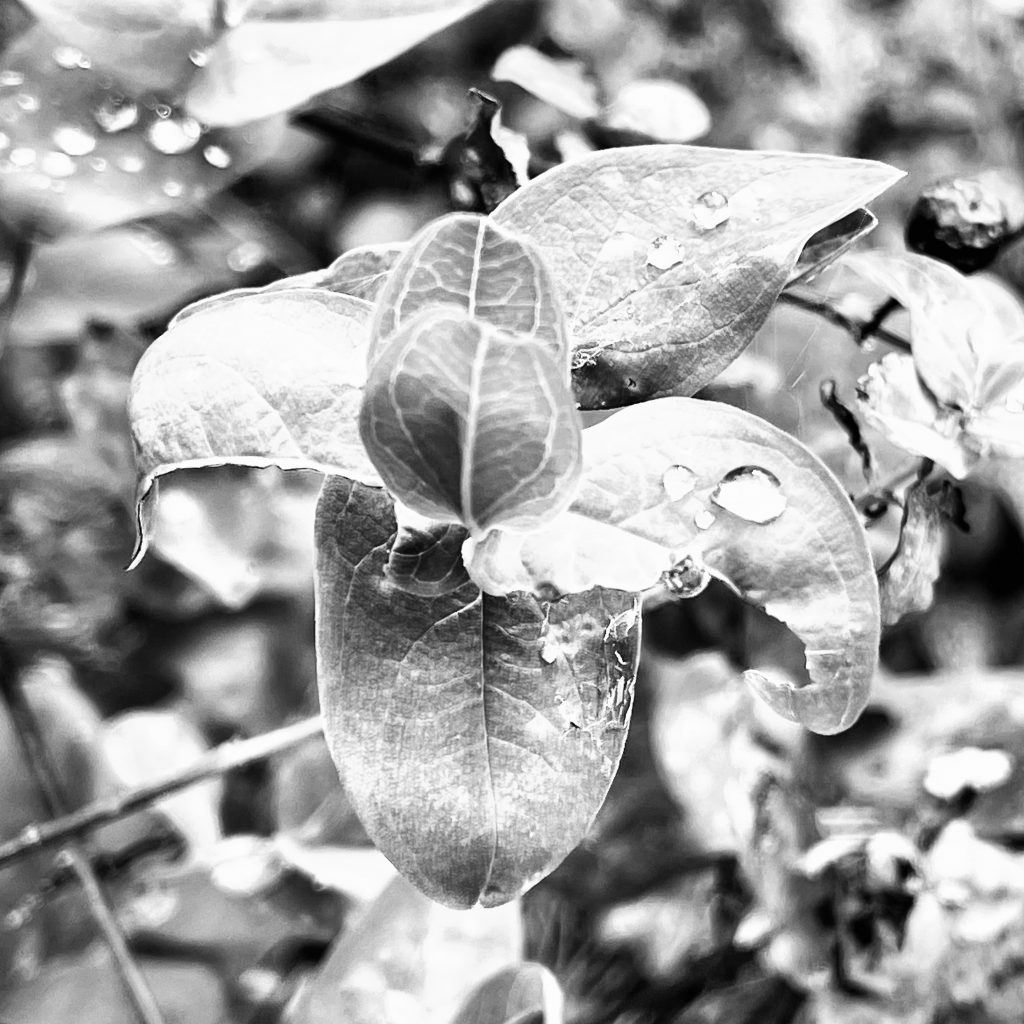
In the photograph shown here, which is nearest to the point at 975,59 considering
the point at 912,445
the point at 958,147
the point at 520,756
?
the point at 958,147

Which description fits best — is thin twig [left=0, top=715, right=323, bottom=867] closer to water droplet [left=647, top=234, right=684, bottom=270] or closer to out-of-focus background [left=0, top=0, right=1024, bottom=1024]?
out-of-focus background [left=0, top=0, right=1024, bottom=1024]

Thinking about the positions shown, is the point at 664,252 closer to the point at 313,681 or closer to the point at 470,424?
the point at 470,424

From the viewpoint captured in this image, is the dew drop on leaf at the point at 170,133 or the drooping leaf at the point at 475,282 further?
the dew drop on leaf at the point at 170,133

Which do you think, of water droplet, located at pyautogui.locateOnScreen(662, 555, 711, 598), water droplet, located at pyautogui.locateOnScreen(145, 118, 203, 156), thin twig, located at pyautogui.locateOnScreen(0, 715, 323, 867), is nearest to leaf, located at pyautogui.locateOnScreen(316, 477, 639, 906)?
water droplet, located at pyautogui.locateOnScreen(662, 555, 711, 598)

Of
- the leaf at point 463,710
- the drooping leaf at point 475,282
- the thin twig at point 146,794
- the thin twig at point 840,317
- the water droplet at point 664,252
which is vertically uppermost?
the drooping leaf at point 475,282

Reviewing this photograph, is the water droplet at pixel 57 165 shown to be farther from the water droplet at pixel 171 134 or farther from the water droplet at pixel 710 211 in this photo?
the water droplet at pixel 710 211

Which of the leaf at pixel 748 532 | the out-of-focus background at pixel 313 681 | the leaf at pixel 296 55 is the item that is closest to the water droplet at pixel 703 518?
the leaf at pixel 748 532

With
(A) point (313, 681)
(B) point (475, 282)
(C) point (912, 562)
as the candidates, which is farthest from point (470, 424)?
(A) point (313, 681)

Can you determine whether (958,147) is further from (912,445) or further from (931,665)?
(912,445)
